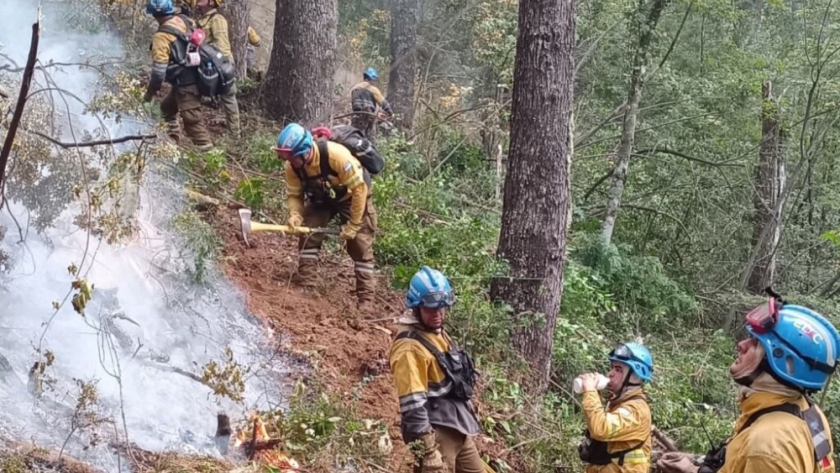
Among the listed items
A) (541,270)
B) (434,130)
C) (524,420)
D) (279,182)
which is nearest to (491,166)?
(434,130)

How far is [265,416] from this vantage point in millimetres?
5469

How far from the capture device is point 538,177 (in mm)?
7465

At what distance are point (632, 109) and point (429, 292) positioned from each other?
792cm

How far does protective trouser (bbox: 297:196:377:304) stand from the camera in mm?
7605

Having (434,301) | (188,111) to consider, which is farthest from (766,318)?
(188,111)

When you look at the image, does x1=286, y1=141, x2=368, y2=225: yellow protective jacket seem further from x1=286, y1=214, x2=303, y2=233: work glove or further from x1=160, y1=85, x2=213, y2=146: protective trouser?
x1=160, y1=85, x2=213, y2=146: protective trouser

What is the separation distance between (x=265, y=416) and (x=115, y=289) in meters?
1.60

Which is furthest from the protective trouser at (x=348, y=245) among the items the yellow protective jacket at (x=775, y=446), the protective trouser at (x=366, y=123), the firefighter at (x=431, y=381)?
the yellow protective jacket at (x=775, y=446)

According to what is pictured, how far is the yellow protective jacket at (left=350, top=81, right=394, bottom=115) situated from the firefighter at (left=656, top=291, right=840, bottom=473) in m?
9.22

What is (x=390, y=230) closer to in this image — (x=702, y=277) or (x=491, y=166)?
(x=491, y=166)

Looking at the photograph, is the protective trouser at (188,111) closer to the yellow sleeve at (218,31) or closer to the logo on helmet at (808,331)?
the yellow sleeve at (218,31)

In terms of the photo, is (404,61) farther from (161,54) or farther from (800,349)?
(800,349)

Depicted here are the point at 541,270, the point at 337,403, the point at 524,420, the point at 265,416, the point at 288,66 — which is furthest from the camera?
the point at 288,66

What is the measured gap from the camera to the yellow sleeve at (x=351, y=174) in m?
7.14
